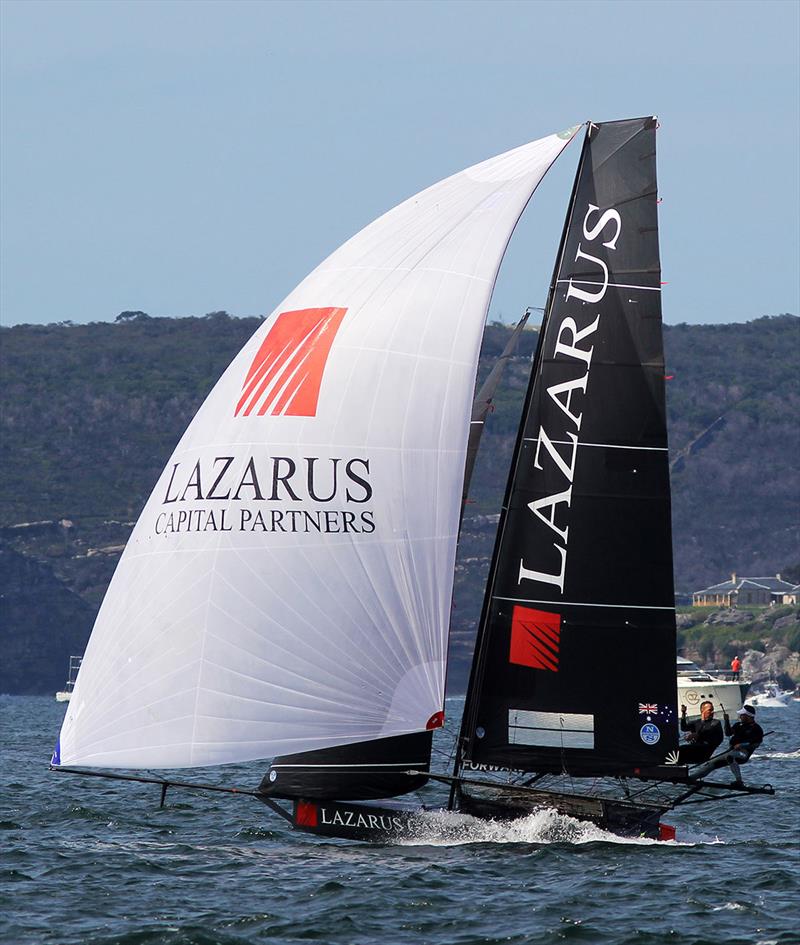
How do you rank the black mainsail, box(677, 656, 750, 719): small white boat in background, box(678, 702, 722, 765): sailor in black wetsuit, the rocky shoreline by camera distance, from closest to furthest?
1. the black mainsail
2. box(678, 702, 722, 765): sailor in black wetsuit
3. box(677, 656, 750, 719): small white boat in background
4. the rocky shoreline

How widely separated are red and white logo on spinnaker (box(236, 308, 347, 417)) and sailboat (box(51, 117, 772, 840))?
26 millimetres

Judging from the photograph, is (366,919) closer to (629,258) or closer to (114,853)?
(114,853)

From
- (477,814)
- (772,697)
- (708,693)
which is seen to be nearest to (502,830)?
(477,814)

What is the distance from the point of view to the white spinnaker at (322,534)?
54.2 ft

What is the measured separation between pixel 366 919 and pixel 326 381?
5.20m

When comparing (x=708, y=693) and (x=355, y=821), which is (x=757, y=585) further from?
(x=355, y=821)

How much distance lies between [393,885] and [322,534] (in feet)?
10.8

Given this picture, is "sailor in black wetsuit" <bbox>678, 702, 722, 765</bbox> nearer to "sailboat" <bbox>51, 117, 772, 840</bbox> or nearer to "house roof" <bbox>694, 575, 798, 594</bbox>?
"sailboat" <bbox>51, 117, 772, 840</bbox>

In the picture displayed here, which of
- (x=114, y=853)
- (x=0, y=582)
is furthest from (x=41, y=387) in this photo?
(x=114, y=853)

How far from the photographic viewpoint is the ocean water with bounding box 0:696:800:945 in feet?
46.9

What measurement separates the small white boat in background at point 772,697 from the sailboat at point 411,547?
239 ft

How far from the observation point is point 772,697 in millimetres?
99688

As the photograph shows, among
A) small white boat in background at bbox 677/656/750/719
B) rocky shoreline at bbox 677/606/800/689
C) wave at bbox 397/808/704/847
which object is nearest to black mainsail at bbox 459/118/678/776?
wave at bbox 397/808/704/847

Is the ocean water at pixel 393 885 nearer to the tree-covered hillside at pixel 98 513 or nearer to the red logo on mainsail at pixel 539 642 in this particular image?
the red logo on mainsail at pixel 539 642
